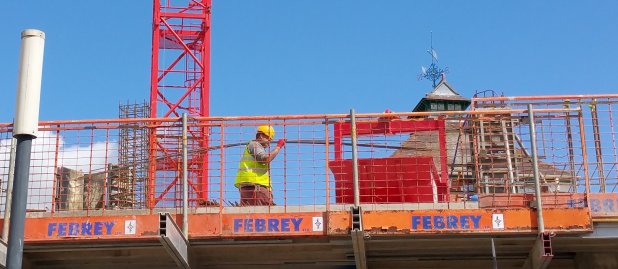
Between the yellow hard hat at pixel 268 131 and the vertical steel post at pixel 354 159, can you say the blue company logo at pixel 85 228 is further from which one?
the vertical steel post at pixel 354 159

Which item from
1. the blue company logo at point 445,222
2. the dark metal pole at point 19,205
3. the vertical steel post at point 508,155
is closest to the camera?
the dark metal pole at point 19,205

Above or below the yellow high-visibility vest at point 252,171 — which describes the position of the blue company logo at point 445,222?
below

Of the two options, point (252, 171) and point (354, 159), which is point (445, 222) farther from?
point (252, 171)

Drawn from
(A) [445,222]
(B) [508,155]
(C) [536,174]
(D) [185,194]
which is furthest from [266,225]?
(C) [536,174]

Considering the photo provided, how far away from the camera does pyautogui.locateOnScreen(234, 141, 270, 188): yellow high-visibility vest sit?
1259 cm

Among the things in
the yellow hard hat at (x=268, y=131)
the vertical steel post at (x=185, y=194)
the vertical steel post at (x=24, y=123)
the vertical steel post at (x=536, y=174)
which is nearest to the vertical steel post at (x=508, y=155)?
the vertical steel post at (x=536, y=174)

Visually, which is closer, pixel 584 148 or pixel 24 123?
pixel 24 123

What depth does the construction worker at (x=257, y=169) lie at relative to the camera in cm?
1242

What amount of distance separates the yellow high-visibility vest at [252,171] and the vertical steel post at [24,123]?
4.85 meters

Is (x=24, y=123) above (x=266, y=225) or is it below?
above

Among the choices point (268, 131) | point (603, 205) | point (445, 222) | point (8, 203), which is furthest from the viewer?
point (268, 131)

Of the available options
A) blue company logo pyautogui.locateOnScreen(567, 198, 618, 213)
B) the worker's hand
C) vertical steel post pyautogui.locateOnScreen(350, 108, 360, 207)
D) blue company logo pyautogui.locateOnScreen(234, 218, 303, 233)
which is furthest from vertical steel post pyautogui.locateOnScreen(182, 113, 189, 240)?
blue company logo pyautogui.locateOnScreen(567, 198, 618, 213)

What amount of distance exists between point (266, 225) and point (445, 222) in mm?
2112

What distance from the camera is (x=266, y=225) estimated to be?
11320 millimetres
